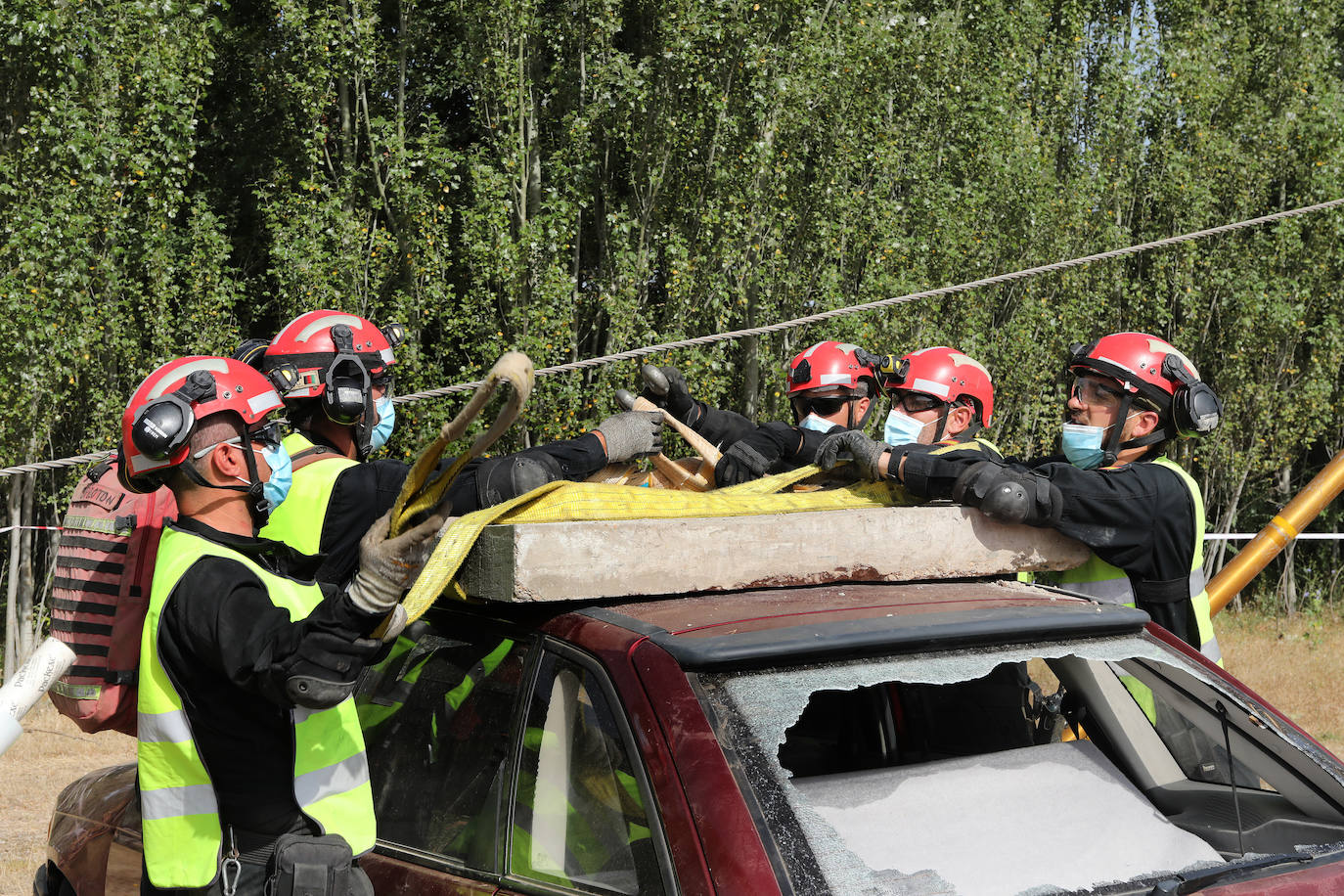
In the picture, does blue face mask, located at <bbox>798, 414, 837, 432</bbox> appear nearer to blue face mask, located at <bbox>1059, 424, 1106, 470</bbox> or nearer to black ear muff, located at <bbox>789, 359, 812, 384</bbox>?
black ear muff, located at <bbox>789, 359, 812, 384</bbox>

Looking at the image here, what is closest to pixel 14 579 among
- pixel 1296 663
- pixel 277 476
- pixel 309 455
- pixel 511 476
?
pixel 309 455

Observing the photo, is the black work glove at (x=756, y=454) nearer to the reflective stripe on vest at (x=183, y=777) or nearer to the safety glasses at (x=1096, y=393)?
the safety glasses at (x=1096, y=393)

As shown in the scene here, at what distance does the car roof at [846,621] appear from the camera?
87.8 inches

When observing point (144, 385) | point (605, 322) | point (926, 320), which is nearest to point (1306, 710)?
point (926, 320)

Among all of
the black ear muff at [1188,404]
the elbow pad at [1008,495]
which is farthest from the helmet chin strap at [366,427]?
the black ear muff at [1188,404]

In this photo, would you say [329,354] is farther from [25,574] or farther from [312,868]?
[25,574]

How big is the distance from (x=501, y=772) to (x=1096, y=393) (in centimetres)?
246

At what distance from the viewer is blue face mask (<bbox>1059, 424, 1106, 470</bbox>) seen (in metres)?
4.02

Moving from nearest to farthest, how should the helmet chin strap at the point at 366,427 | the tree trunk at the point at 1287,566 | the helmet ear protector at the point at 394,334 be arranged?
the helmet chin strap at the point at 366,427 < the helmet ear protector at the point at 394,334 < the tree trunk at the point at 1287,566

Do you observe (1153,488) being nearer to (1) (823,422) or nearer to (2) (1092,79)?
(1) (823,422)

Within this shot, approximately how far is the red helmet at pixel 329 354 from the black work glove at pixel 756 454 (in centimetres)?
135

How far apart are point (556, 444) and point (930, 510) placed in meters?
1.62

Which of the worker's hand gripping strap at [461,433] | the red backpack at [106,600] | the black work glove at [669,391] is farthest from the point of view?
the black work glove at [669,391]

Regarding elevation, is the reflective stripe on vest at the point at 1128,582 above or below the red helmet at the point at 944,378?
below
